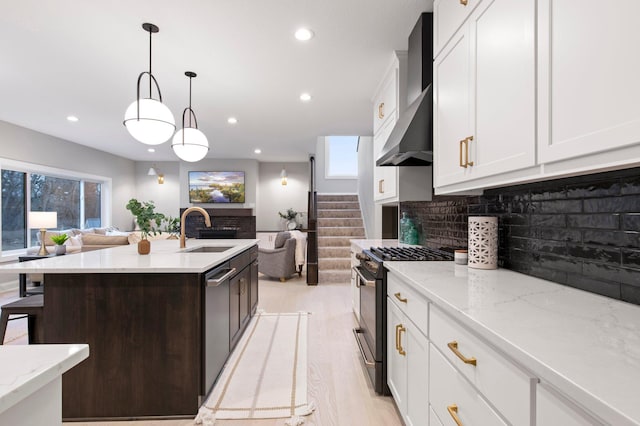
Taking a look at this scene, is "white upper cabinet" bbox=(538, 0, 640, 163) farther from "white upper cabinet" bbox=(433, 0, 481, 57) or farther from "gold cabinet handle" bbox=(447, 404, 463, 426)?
"gold cabinet handle" bbox=(447, 404, 463, 426)

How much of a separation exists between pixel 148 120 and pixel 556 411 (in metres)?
2.62

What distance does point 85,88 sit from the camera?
371 centimetres

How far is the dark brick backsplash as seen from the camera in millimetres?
1103

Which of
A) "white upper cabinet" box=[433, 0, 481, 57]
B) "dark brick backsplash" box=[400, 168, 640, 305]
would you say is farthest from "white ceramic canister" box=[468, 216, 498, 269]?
"white upper cabinet" box=[433, 0, 481, 57]

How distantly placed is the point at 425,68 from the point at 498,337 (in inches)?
77.7

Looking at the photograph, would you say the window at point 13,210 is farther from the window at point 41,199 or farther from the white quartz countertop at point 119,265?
the white quartz countertop at point 119,265

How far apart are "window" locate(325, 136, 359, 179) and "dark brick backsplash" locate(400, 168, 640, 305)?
7.12 m

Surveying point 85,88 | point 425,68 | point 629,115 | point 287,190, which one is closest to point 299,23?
point 425,68

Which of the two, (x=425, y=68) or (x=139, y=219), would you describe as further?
(x=139, y=219)

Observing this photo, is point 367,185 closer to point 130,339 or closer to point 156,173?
point 130,339

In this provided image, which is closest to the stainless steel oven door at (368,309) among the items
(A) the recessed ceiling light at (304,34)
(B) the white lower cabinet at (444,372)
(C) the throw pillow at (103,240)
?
(B) the white lower cabinet at (444,372)

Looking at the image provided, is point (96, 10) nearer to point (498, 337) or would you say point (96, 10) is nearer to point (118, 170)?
point (498, 337)

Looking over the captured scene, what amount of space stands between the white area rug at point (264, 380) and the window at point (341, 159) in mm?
6079

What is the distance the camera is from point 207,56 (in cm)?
290
